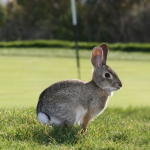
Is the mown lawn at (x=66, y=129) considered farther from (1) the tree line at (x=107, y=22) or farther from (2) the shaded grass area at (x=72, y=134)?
(1) the tree line at (x=107, y=22)

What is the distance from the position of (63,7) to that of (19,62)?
54.9ft

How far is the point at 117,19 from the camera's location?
73.7 ft

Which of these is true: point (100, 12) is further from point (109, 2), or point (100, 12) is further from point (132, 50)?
point (132, 50)

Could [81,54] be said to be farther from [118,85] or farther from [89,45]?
[118,85]

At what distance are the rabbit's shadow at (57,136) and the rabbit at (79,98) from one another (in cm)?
8

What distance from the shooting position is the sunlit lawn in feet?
22.9

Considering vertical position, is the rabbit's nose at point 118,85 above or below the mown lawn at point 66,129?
above

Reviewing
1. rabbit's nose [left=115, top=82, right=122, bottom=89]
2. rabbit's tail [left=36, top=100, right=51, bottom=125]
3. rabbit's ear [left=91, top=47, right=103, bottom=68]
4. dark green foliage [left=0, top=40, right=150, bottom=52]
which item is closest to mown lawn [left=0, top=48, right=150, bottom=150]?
rabbit's tail [left=36, top=100, right=51, bottom=125]

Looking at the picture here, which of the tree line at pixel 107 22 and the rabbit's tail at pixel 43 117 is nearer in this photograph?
the rabbit's tail at pixel 43 117

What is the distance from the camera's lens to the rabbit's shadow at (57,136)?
448cm

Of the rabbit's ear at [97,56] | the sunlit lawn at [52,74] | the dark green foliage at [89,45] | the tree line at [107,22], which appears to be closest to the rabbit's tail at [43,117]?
the rabbit's ear at [97,56]

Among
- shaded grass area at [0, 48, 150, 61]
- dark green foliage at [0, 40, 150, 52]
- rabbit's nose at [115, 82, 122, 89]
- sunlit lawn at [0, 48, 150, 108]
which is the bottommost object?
dark green foliage at [0, 40, 150, 52]

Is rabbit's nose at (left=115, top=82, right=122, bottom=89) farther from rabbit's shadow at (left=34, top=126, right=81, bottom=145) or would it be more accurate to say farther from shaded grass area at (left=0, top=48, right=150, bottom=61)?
shaded grass area at (left=0, top=48, right=150, bottom=61)

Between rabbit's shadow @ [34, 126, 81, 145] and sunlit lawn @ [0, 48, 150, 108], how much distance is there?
1.61 m
